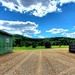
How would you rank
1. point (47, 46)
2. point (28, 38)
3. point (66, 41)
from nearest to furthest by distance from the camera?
point (47, 46)
point (66, 41)
point (28, 38)

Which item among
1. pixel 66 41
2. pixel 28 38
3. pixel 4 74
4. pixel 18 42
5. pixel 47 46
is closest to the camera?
pixel 4 74

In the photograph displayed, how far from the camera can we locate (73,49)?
30.4m

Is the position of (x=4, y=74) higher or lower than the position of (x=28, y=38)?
lower

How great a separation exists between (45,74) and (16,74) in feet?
4.63

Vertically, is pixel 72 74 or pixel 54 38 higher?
pixel 54 38

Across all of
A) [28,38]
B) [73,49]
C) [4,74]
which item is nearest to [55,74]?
[4,74]

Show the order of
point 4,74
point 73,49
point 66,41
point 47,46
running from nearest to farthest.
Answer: point 4,74, point 73,49, point 47,46, point 66,41

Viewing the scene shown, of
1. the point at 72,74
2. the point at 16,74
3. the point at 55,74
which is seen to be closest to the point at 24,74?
the point at 16,74

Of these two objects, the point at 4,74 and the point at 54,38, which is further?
the point at 54,38

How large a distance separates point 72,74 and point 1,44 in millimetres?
19857

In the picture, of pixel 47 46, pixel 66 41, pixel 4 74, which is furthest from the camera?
pixel 66 41

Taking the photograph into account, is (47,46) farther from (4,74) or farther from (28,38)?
(4,74)

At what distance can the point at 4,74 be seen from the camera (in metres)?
8.39

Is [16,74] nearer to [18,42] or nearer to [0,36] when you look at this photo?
[0,36]
